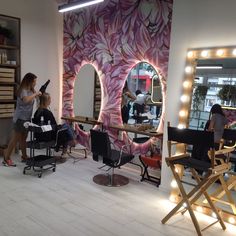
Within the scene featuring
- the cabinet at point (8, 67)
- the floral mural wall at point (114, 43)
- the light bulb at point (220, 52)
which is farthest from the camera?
the cabinet at point (8, 67)

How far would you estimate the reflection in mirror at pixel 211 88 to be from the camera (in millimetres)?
2746

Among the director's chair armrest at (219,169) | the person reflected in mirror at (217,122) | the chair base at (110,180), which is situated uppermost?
the person reflected in mirror at (217,122)

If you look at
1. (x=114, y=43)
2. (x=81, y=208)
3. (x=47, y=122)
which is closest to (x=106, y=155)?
(x=81, y=208)

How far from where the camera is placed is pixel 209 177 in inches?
89.3

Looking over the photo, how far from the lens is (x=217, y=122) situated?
277 centimetres

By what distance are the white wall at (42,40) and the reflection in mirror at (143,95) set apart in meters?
1.54

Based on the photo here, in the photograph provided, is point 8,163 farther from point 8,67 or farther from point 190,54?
point 190,54

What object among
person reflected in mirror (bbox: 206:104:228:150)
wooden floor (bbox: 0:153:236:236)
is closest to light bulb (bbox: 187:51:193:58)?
person reflected in mirror (bbox: 206:104:228:150)

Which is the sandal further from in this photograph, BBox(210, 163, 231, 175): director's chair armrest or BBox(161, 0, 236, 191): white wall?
BBox(210, 163, 231, 175): director's chair armrest

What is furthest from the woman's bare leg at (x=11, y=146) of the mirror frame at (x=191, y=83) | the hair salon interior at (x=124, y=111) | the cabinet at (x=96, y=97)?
the mirror frame at (x=191, y=83)

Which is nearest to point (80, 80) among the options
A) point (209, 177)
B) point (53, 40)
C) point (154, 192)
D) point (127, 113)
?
point (53, 40)

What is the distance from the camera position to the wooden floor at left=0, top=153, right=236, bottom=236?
2.43 m

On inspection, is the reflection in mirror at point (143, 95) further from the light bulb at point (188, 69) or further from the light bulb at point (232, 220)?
the light bulb at point (232, 220)

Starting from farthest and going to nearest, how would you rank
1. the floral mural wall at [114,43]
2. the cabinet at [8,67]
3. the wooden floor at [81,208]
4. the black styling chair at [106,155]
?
the cabinet at [8,67] → the floral mural wall at [114,43] → the black styling chair at [106,155] → the wooden floor at [81,208]
